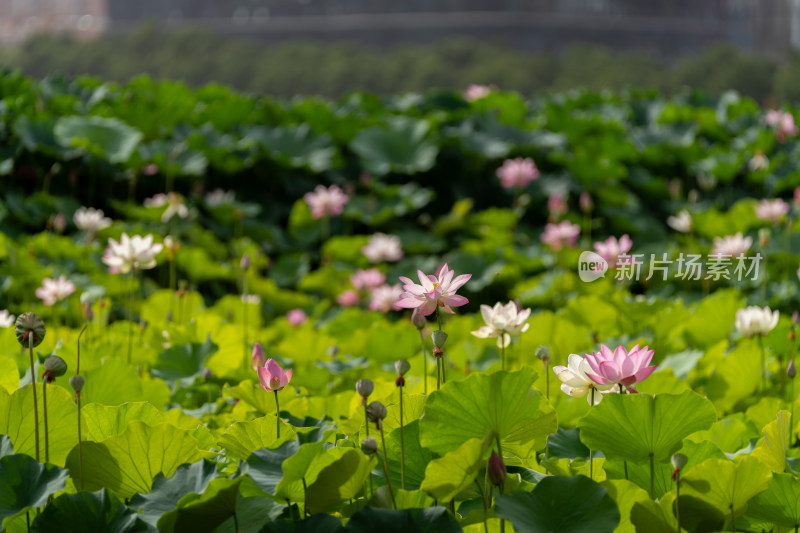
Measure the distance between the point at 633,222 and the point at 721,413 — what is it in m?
2.40

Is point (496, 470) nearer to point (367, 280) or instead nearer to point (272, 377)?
point (272, 377)

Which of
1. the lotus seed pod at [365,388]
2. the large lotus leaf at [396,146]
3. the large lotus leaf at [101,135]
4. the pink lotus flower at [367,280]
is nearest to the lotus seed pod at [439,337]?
the lotus seed pod at [365,388]

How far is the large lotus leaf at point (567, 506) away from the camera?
2.97 feet

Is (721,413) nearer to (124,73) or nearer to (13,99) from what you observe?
(13,99)

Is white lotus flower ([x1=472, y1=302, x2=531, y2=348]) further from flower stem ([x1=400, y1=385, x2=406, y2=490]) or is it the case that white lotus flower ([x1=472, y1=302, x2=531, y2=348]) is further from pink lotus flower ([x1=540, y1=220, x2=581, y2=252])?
pink lotus flower ([x1=540, y1=220, x2=581, y2=252])

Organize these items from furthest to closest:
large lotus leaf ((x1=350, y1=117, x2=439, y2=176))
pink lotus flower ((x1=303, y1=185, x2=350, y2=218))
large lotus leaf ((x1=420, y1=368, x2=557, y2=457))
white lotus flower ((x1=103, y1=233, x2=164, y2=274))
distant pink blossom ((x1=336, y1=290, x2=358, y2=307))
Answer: large lotus leaf ((x1=350, y1=117, x2=439, y2=176)) < pink lotus flower ((x1=303, y1=185, x2=350, y2=218)) < distant pink blossom ((x1=336, y1=290, x2=358, y2=307)) < white lotus flower ((x1=103, y1=233, x2=164, y2=274)) < large lotus leaf ((x1=420, y1=368, x2=557, y2=457))

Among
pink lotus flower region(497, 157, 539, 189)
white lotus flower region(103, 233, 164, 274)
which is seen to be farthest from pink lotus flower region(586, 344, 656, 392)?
pink lotus flower region(497, 157, 539, 189)

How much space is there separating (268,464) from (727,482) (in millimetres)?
500

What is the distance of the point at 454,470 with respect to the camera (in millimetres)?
925

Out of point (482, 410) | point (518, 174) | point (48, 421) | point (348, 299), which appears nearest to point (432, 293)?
point (482, 410)

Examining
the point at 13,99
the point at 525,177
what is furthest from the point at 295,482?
the point at 13,99

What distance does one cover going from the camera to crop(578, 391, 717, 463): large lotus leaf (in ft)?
3.21

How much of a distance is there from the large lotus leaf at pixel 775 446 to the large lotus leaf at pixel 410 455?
42cm

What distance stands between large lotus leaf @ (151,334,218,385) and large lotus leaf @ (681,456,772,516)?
106 cm
